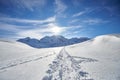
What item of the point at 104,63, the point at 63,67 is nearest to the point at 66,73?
the point at 63,67

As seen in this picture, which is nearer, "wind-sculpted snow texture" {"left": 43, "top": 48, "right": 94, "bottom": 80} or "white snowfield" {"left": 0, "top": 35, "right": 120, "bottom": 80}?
"wind-sculpted snow texture" {"left": 43, "top": 48, "right": 94, "bottom": 80}

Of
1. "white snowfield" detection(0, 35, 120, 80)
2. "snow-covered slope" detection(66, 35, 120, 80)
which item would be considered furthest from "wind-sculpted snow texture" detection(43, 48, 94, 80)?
"snow-covered slope" detection(66, 35, 120, 80)

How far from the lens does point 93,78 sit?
23.5 ft

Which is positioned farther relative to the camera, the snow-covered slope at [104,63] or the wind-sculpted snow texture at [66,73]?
the snow-covered slope at [104,63]

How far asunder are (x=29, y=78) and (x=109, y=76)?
236 inches

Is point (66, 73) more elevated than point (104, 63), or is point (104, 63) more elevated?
point (104, 63)

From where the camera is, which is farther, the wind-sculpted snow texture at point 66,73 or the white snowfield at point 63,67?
the white snowfield at point 63,67

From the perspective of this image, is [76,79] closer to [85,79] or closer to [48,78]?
[85,79]

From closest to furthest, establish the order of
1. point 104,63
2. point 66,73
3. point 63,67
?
point 66,73 → point 63,67 → point 104,63

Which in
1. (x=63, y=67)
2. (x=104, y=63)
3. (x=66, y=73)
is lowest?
(x=66, y=73)

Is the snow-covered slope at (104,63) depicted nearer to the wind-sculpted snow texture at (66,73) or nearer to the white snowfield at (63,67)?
the white snowfield at (63,67)

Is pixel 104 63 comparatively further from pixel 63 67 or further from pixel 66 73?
pixel 66 73

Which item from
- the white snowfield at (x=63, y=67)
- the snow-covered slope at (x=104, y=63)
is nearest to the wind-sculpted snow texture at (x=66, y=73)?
the white snowfield at (x=63, y=67)

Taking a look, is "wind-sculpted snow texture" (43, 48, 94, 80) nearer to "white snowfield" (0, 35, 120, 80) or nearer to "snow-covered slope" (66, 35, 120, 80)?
"white snowfield" (0, 35, 120, 80)
